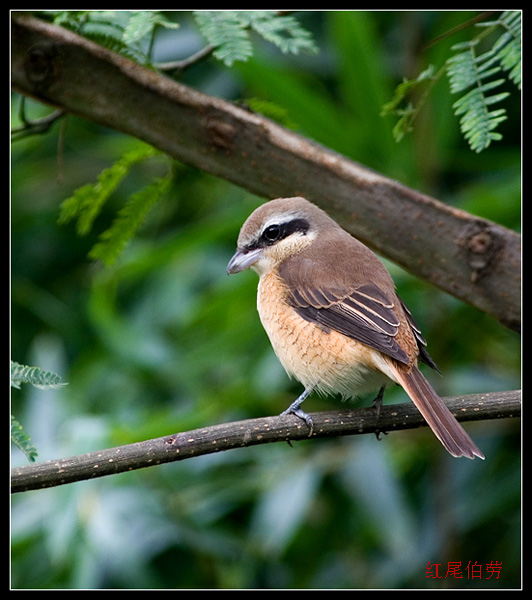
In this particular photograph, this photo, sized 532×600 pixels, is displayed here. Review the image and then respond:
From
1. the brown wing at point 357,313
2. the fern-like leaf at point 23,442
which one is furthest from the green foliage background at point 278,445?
the fern-like leaf at point 23,442

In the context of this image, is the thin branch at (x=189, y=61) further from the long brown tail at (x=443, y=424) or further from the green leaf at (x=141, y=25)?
the long brown tail at (x=443, y=424)

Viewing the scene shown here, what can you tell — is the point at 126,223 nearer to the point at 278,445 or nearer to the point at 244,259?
the point at 244,259

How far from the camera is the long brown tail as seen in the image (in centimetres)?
199

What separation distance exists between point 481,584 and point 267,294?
1745 millimetres

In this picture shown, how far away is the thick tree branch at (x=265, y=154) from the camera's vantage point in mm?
2561

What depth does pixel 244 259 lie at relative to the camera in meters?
2.60

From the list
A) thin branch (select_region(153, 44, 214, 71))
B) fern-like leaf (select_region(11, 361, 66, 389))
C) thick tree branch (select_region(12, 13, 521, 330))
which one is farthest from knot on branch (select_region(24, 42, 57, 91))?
fern-like leaf (select_region(11, 361, 66, 389))

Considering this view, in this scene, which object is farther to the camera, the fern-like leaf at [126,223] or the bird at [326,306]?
the fern-like leaf at [126,223]

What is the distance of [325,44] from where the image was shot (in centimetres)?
465

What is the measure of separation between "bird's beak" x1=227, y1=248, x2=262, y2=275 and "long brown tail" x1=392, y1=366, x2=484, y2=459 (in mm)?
758

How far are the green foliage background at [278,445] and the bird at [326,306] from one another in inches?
33.3

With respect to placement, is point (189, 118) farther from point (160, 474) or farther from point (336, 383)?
point (160, 474)

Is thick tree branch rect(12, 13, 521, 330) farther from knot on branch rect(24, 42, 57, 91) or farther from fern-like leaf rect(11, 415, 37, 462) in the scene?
fern-like leaf rect(11, 415, 37, 462)

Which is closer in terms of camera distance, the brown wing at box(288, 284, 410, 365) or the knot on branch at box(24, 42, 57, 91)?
the brown wing at box(288, 284, 410, 365)
